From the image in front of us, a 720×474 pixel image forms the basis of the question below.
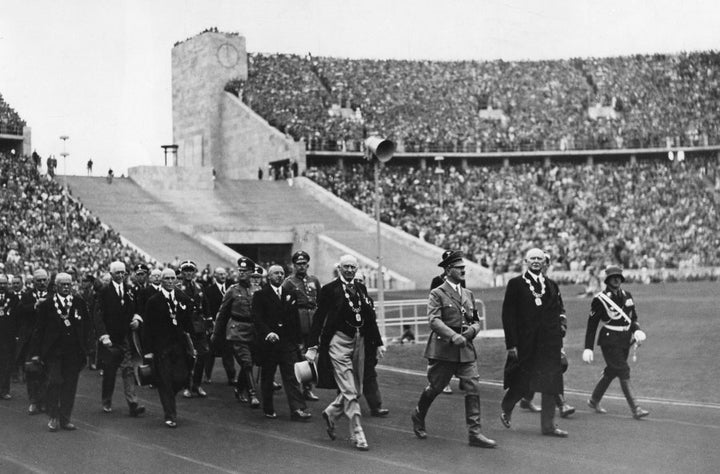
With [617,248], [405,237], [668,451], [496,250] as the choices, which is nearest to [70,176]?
[405,237]

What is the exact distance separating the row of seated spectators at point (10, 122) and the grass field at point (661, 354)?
97.1 ft

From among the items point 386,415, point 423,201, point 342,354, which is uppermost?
point 423,201

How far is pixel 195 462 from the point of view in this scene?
9828 mm

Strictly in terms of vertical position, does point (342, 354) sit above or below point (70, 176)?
below

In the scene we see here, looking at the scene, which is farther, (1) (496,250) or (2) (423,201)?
(2) (423,201)

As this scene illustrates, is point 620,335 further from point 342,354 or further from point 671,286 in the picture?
point 671,286

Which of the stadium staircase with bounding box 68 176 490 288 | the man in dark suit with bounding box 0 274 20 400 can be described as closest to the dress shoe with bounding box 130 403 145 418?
the man in dark suit with bounding box 0 274 20 400

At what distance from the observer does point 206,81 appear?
64250mm

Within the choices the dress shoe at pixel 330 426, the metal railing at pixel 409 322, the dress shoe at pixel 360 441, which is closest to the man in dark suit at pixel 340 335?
the dress shoe at pixel 330 426

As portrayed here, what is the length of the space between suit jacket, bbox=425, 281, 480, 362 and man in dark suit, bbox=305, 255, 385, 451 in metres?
0.76

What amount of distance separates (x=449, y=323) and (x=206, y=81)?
55.1 metres

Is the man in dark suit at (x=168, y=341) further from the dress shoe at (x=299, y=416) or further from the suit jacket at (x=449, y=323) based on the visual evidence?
the suit jacket at (x=449, y=323)

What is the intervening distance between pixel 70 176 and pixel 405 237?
15910 mm

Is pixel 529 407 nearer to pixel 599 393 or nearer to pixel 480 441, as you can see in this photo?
pixel 599 393
